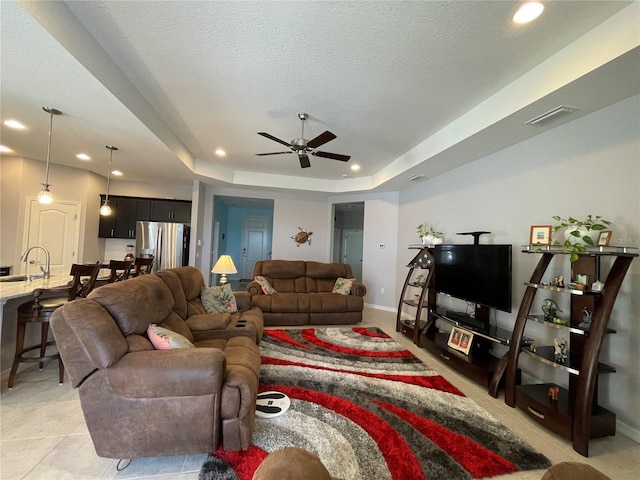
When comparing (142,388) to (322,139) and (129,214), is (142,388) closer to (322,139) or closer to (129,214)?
(322,139)

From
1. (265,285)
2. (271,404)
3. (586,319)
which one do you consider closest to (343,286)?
(265,285)

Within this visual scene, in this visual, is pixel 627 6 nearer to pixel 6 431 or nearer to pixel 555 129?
pixel 555 129

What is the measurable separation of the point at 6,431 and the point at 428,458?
2870 millimetres

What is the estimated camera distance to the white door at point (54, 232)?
4.64 metres

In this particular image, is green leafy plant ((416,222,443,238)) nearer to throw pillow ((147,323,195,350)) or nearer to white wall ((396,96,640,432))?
white wall ((396,96,640,432))

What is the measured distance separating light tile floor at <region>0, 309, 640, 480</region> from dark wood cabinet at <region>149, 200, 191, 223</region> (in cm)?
372

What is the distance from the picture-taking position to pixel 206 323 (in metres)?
2.63

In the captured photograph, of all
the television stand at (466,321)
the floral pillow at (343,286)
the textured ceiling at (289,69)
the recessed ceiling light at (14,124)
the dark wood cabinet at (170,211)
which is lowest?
the television stand at (466,321)

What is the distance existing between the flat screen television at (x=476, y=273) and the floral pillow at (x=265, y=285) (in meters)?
2.71

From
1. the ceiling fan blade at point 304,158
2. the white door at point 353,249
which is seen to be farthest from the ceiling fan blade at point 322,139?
the white door at point 353,249

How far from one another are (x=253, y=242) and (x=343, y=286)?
516cm

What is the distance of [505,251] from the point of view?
274 centimetres

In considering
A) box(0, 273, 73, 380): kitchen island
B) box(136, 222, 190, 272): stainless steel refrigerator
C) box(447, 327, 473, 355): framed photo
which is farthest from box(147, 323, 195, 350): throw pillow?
box(136, 222, 190, 272): stainless steel refrigerator

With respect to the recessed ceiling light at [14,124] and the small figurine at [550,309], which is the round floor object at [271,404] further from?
the recessed ceiling light at [14,124]
